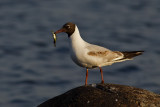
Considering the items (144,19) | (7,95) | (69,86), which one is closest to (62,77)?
(69,86)

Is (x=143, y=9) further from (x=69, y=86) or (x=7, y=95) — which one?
(x=7, y=95)

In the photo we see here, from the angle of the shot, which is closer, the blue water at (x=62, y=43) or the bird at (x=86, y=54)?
the bird at (x=86, y=54)

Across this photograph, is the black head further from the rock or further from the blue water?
the blue water

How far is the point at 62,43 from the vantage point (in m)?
24.8

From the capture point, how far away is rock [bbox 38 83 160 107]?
32.0 feet

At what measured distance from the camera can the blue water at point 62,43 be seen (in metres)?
21.0

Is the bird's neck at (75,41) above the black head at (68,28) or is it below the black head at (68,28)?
below

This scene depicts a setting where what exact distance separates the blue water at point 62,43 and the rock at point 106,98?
8973 mm

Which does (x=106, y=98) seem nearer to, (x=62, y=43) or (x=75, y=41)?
(x=75, y=41)

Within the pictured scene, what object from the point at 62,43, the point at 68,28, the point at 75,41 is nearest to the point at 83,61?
the point at 75,41

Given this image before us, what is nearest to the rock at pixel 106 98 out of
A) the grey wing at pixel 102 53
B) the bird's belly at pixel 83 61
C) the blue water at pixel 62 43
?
the bird's belly at pixel 83 61

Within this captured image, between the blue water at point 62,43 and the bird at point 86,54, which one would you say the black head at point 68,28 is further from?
the blue water at point 62,43

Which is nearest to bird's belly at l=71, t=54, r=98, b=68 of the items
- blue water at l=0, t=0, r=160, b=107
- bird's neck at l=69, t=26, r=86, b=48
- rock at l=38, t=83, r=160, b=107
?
bird's neck at l=69, t=26, r=86, b=48

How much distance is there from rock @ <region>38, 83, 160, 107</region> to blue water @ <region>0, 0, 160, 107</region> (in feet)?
29.4
